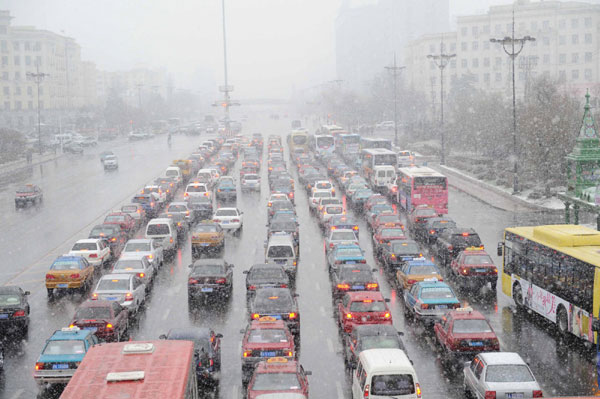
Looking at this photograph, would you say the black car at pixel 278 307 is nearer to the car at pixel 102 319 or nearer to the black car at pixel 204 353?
the black car at pixel 204 353

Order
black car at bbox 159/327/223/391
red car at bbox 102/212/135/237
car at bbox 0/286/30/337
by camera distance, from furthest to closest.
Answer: red car at bbox 102/212/135/237 → car at bbox 0/286/30/337 → black car at bbox 159/327/223/391

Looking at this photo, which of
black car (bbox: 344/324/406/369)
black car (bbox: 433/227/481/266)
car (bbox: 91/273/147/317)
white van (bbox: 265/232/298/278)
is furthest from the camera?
black car (bbox: 433/227/481/266)

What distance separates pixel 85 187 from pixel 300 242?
98.2 feet

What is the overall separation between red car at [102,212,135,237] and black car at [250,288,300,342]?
57.5 feet

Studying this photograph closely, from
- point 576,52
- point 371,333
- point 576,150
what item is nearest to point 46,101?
point 576,52

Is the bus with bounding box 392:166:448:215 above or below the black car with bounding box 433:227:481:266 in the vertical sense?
above

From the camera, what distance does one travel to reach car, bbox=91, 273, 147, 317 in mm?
23172

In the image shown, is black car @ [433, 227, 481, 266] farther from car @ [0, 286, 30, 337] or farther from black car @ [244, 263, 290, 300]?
car @ [0, 286, 30, 337]

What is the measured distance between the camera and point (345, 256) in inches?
1109

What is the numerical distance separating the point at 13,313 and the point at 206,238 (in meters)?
12.4

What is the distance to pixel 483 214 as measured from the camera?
45.1 metres

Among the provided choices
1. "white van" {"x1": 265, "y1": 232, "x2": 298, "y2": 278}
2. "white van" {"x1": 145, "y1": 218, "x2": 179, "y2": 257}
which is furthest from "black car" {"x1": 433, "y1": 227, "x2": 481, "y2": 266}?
"white van" {"x1": 145, "y1": 218, "x2": 179, "y2": 257}

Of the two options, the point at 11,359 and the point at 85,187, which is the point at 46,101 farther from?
the point at 11,359

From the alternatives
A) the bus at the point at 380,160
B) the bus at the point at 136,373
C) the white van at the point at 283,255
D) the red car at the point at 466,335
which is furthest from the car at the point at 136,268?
the bus at the point at 380,160
